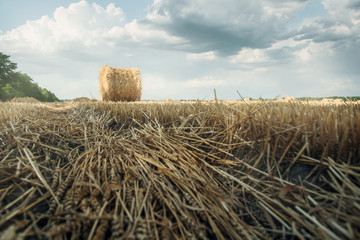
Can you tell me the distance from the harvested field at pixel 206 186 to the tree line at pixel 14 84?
18169mm

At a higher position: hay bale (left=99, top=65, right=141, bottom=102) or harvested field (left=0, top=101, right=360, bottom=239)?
hay bale (left=99, top=65, right=141, bottom=102)

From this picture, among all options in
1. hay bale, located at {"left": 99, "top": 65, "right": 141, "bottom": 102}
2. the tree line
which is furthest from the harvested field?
the tree line

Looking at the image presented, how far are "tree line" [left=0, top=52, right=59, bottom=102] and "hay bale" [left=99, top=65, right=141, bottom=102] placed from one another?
1211 centimetres

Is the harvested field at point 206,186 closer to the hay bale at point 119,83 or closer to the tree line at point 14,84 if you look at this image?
the hay bale at point 119,83

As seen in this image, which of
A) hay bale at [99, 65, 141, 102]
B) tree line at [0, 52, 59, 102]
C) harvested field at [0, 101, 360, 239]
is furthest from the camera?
Result: tree line at [0, 52, 59, 102]

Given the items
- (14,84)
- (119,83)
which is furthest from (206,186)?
(14,84)

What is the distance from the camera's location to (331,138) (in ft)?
3.63

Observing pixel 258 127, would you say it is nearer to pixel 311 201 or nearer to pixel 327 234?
pixel 311 201

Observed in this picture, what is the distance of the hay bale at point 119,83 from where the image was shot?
24.4ft

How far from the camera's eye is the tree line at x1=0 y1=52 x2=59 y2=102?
1542 centimetres

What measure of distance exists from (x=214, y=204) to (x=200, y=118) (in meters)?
0.88

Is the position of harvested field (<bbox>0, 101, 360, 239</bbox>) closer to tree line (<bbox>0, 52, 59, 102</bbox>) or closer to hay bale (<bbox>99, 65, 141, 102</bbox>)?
hay bale (<bbox>99, 65, 141, 102</bbox>)

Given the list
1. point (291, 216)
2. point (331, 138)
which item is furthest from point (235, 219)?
point (331, 138)

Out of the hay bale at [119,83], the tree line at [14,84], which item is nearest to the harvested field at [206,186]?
the hay bale at [119,83]
